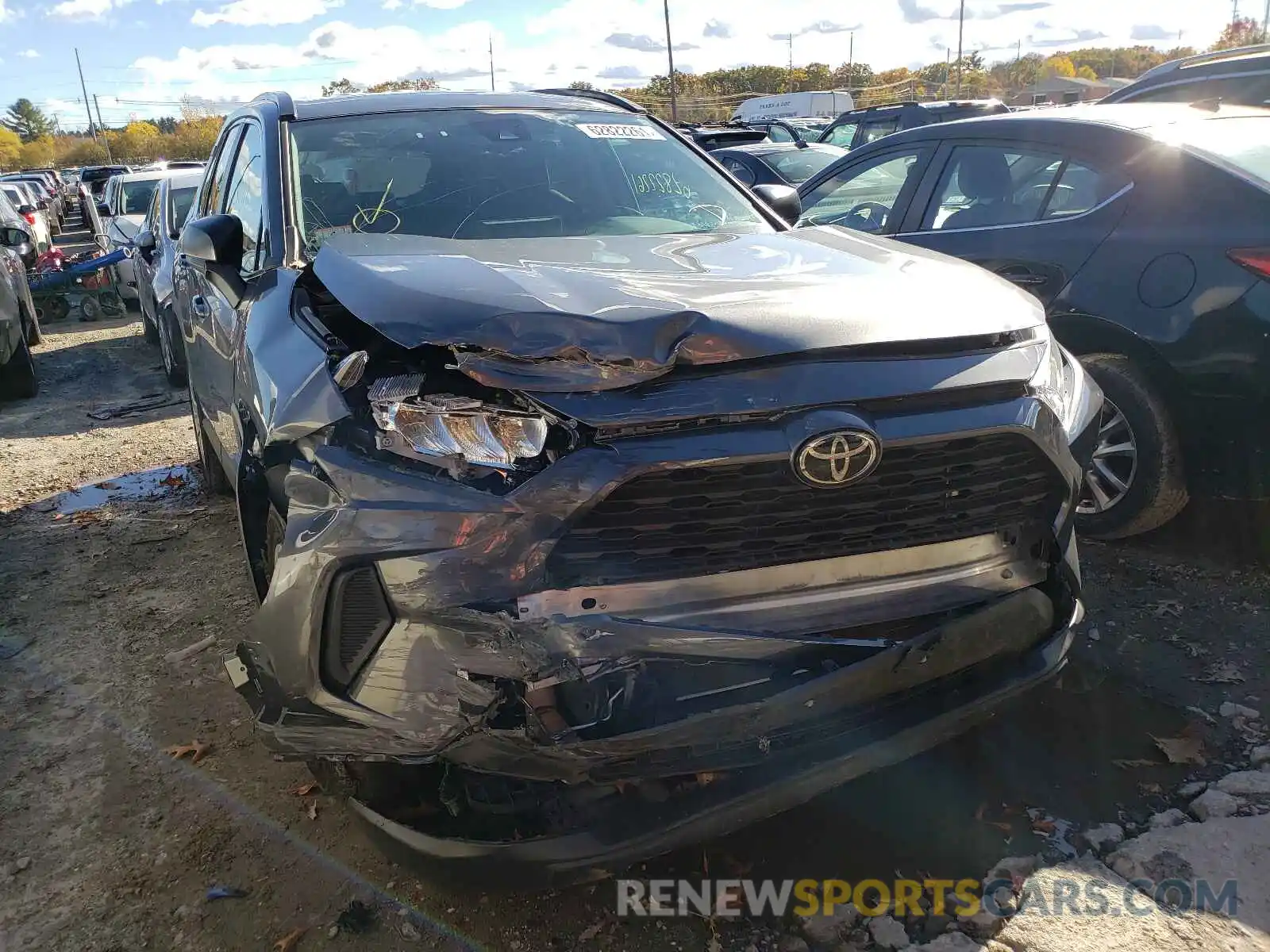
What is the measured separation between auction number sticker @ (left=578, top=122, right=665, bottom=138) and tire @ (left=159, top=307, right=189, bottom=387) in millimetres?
3877

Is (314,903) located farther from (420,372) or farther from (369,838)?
(420,372)

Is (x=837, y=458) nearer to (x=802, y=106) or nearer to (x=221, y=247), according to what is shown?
(x=221, y=247)

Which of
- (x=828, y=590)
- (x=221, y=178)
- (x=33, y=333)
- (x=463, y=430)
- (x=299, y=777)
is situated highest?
(x=221, y=178)

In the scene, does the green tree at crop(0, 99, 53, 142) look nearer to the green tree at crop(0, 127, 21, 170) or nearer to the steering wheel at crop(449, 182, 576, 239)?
the green tree at crop(0, 127, 21, 170)

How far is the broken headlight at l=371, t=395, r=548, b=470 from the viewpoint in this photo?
1.90 metres

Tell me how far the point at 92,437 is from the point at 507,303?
5.63 m

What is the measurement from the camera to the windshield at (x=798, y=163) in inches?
421

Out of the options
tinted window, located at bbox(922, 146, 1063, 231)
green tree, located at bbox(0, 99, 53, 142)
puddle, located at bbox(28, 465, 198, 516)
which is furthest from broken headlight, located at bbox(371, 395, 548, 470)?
green tree, located at bbox(0, 99, 53, 142)

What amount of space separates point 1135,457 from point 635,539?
110 inches

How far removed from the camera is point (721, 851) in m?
2.44

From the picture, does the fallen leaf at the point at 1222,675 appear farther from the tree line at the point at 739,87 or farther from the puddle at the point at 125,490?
the tree line at the point at 739,87

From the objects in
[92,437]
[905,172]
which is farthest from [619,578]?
[92,437]

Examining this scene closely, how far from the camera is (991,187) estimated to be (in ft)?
15.0

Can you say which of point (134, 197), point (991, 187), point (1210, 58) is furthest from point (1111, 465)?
point (134, 197)
